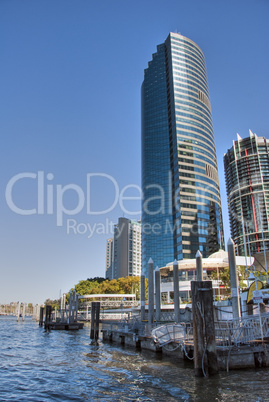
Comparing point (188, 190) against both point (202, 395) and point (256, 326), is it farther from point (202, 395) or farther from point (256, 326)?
point (202, 395)

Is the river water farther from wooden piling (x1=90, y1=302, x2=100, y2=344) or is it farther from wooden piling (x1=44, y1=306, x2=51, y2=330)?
wooden piling (x1=44, y1=306, x2=51, y2=330)

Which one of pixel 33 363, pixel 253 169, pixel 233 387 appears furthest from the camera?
pixel 253 169

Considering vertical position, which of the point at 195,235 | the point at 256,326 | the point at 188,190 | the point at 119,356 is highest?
the point at 188,190

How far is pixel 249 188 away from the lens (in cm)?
16675

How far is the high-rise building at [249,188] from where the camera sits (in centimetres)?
15662

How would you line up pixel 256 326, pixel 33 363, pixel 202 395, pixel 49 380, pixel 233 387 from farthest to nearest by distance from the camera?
1. pixel 33 363
2. pixel 256 326
3. pixel 49 380
4. pixel 233 387
5. pixel 202 395

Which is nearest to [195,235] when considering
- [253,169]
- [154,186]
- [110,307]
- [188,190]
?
[188,190]

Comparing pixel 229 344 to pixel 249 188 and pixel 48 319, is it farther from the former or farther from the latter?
pixel 249 188

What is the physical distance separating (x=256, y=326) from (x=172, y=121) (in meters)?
116

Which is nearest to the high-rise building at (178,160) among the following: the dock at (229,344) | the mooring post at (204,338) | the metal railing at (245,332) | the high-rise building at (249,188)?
the high-rise building at (249,188)

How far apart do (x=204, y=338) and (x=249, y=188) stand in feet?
532

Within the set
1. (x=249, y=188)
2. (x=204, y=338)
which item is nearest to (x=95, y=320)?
(x=204, y=338)

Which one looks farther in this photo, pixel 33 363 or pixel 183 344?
pixel 33 363

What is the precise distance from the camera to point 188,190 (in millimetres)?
117938
